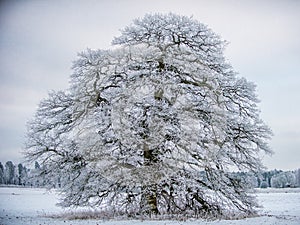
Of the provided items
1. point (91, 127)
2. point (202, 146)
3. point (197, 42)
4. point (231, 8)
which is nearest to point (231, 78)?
point (197, 42)

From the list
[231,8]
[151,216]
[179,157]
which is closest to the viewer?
[231,8]

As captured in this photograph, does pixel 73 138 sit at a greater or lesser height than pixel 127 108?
lesser

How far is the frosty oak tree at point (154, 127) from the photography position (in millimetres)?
10453

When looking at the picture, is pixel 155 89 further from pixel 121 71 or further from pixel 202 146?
pixel 202 146

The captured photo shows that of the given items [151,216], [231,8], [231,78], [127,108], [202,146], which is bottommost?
[151,216]

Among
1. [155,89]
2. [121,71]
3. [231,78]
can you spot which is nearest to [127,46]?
[121,71]

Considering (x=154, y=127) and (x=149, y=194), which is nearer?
(x=154, y=127)

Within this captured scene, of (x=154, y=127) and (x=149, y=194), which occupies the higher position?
(x=154, y=127)

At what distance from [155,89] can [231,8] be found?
289 centimetres

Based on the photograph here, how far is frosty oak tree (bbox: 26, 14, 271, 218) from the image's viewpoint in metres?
10.5

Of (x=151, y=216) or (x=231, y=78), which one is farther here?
(x=231, y=78)

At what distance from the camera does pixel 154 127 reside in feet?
33.7

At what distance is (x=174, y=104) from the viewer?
10.8 metres

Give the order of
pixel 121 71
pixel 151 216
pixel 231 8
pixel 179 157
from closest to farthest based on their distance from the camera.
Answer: pixel 231 8 < pixel 151 216 < pixel 179 157 < pixel 121 71
